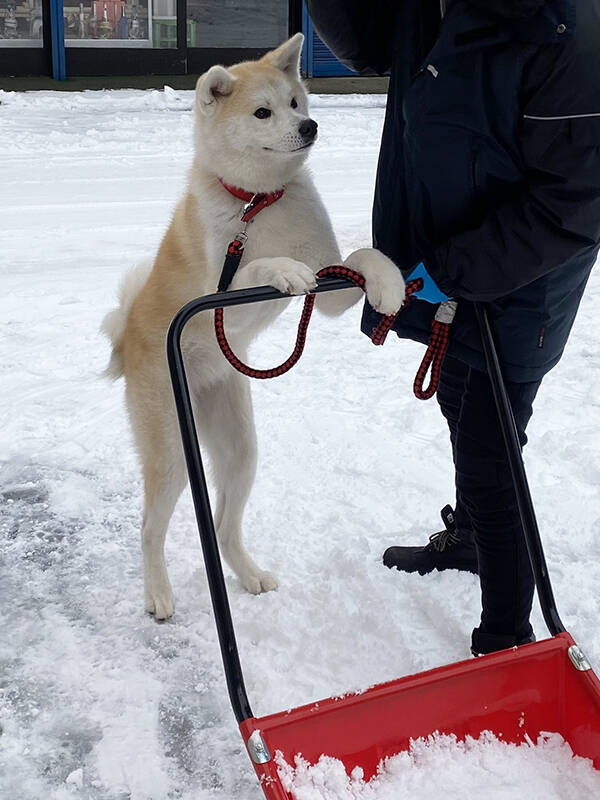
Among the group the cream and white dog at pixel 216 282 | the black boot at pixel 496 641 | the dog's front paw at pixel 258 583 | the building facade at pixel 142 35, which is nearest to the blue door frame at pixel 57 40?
the building facade at pixel 142 35

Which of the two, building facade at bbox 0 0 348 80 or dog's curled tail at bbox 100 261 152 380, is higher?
dog's curled tail at bbox 100 261 152 380

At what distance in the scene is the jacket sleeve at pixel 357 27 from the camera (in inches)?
85.4

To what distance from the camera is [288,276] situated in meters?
1.84

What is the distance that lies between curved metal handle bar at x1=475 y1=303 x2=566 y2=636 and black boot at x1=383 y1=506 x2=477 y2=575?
0.79m

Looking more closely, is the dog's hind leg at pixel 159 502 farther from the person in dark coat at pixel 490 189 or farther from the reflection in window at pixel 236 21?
the reflection in window at pixel 236 21

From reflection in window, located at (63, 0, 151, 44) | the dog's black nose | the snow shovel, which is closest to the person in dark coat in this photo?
the dog's black nose

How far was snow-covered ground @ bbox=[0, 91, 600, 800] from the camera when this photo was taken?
221cm

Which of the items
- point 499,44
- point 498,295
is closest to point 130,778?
point 498,295

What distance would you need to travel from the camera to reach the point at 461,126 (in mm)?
1863

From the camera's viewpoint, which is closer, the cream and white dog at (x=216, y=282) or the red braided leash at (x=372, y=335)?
the red braided leash at (x=372, y=335)

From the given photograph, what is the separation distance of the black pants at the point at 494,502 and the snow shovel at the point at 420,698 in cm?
32

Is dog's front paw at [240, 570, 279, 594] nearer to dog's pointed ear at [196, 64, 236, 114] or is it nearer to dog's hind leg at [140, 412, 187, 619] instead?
dog's hind leg at [140, 412, 187, 619]

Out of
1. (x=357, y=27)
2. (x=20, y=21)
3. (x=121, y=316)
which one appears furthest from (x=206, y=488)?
(x=20, y=21)

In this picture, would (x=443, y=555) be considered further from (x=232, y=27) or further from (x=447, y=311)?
(x=232, y=27)
